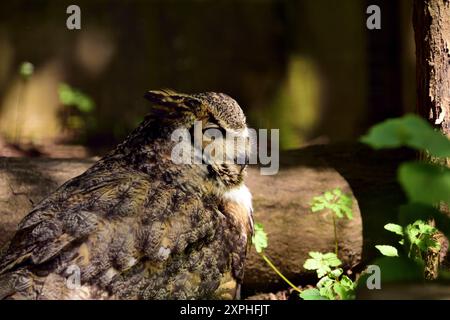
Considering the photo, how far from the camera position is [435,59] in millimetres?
4281

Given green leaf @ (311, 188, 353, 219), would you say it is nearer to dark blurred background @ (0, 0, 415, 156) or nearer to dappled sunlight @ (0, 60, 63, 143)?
dark blurred background @ (0, 0, 415, 156)

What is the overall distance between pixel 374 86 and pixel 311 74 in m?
0.70

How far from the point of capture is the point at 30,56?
25.1ft

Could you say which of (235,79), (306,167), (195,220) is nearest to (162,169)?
(195,220)

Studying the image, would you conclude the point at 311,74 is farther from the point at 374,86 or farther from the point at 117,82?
the point at 117,82

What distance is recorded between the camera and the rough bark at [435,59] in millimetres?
4230

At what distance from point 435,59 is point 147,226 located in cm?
211

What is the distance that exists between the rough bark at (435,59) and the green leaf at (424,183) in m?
2.32

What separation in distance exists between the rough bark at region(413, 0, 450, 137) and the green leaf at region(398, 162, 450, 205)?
91.5 inches

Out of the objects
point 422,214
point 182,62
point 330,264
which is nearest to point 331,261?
point 330,264

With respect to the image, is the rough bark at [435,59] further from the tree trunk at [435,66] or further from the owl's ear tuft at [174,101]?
the owl's ear tuft at [174,101]

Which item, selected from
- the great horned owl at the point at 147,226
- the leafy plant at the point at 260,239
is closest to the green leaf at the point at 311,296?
the great horned owl at the point at 147,226

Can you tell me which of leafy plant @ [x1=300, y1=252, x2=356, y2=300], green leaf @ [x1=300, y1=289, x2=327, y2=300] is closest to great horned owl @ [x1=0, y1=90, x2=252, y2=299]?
green leaf @ [x1=300, y1=289, x2=327, y2=300]

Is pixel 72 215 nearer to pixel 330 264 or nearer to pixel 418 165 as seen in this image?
pixel 330 264
